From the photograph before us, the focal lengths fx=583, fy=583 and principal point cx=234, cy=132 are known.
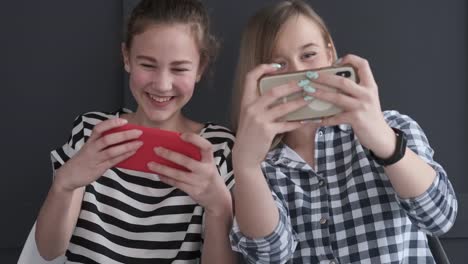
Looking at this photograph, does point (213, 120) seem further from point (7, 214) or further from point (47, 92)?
point (7, 214)

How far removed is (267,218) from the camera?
1.13m

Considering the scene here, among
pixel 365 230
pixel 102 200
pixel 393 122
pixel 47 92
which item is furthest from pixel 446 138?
pixel 47 92

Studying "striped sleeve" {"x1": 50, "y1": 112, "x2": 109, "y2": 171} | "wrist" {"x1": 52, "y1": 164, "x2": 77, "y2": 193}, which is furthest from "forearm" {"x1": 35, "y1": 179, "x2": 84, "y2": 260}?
"striped sleeve" {"x1": 50, "y1": 112, "x2": 109, "y2": 171}

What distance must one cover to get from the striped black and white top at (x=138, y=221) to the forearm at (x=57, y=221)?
1.6 inches

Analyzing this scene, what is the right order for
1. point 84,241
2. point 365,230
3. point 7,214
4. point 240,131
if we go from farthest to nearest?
point 7,214 → point 84,241 → point 365,230 → point 240,131

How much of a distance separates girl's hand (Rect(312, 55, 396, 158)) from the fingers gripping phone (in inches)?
0.4

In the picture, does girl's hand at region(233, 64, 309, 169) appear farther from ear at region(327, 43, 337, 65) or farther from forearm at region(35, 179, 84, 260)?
forearm at region(35, 179, 84, 260)

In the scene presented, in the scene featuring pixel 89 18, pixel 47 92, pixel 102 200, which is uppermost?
pixel 89 18

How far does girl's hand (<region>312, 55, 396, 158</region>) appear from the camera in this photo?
997 millimetres

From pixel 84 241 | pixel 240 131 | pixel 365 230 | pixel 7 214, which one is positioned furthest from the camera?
pixel 7 214

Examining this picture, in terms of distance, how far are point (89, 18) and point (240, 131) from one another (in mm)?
742

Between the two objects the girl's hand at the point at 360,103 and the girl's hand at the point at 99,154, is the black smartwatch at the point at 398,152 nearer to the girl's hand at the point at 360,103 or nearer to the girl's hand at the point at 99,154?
the girl's hand at the point at 360,103

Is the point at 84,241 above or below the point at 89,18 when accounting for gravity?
Answer: below

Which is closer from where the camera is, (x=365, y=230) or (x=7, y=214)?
(x=365, y=230)
